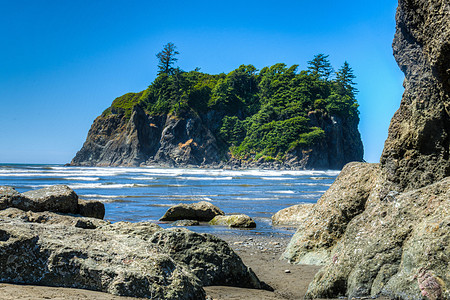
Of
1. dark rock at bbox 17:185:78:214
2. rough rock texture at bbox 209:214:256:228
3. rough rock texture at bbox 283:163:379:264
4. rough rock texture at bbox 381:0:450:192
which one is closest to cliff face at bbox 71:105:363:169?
rough rock texture at bbox 209:214:256:228

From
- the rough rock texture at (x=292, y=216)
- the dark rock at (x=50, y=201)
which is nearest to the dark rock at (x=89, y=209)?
the dark rock at (x=50, y=201)

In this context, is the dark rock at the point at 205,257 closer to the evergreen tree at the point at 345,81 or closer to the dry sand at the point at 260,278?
the dry sand at the point at 260,278

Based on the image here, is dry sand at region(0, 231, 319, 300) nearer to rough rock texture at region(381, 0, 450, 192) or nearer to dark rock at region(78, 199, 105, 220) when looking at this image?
rough rock texture at region(381, 0, 450, 192)

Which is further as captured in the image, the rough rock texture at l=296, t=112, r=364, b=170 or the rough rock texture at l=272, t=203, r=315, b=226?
the rough rock texture at l=296, t=112, r=364, b=170

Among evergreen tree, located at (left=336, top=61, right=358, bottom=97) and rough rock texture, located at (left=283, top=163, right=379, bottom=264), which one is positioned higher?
evergreen tree, located at (left=336, top=61, right=358, bottom=97)

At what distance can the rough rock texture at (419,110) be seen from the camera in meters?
4.25

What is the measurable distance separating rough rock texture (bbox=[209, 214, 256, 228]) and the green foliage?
72.3 metres

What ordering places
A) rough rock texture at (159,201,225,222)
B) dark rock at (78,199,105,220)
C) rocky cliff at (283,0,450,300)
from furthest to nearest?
rough rock texture at (159,201,225,222), dark rock at (78,199,105,220), rocky cliff at (283,0,450,300)

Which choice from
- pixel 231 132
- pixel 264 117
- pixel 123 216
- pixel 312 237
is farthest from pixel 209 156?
pixel 312 237

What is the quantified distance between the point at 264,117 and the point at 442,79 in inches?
3527

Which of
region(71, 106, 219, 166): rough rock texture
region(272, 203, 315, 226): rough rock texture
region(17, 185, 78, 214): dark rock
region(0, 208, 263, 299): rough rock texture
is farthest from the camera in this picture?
region(71, 106, 219, 166): rough rock texture

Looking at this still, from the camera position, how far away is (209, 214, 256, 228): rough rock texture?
11.2m

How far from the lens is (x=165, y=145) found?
9575 cm

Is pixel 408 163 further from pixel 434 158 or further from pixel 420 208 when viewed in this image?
pixel 420 208
